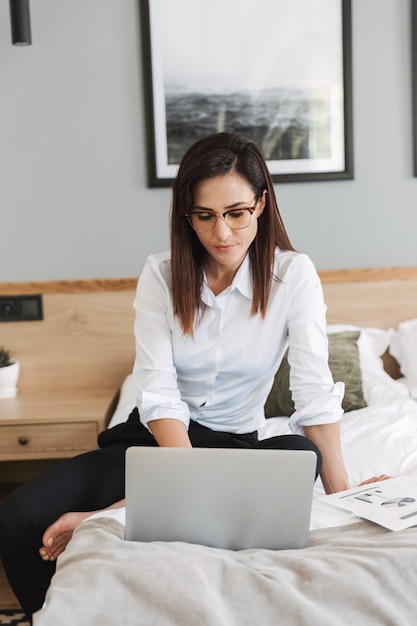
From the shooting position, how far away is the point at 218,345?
182 centimetres

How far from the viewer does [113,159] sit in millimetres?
2854

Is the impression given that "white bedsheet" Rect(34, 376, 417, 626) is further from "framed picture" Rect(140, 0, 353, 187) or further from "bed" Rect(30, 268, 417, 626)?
"framed picture" Rect(140, 0, 353, 187)

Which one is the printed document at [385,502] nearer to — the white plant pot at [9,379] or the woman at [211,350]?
the woman at [211,350]

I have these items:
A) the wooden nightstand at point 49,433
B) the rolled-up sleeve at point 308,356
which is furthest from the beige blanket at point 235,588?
the wooden nightstand at point 49,433

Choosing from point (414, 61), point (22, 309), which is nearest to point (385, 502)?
point (22, 309)

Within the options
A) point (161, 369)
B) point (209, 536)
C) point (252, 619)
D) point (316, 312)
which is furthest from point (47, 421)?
point (252, 619)

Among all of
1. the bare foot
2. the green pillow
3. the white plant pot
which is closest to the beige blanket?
the bare foot

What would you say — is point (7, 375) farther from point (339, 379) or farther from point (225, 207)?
point (225, 207)

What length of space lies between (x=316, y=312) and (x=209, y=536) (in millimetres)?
680

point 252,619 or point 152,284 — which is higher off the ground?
point 152,284

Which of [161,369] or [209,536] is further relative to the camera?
[161,369]

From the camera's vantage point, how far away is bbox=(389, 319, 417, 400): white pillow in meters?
2.64

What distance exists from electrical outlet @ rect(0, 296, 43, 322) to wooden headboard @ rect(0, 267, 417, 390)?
0.06 feet

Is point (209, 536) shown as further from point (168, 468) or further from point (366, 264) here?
point (366, 264)
